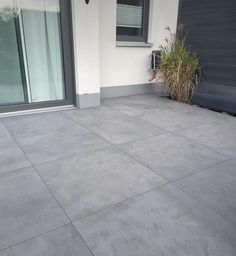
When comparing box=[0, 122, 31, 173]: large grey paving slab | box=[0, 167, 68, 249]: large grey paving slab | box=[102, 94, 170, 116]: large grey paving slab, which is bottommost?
box=[0, 167, 68, 249]: large grey paving slab

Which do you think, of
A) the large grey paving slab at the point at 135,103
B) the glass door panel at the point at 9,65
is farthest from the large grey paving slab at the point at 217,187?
the glass door panel at the point at 9,65

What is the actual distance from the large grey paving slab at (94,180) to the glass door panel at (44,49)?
173 cm

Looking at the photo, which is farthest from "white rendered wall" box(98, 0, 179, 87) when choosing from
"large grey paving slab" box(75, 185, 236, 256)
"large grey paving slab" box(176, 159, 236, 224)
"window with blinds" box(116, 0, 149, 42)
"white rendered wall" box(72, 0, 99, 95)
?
"large grey paving slab" box(75, 185, 236, 256)

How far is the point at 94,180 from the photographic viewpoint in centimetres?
179

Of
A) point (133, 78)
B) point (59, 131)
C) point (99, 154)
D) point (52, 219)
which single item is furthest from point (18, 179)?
point (133, 78)

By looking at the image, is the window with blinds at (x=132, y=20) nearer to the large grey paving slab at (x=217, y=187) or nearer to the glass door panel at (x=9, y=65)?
the glass door panel at (x=9, y=65)

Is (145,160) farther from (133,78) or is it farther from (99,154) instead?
(133,78)

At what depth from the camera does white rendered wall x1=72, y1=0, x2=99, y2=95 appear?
3.28 metres

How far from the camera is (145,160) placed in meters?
2.11

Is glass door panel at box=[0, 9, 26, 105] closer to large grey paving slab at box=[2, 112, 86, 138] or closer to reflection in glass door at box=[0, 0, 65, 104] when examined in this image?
reflection in glass door at box=[0, 0, 65, 104]

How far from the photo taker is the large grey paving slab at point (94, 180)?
1555 millimetres

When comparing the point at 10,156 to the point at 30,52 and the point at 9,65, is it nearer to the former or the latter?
the point at 9,65

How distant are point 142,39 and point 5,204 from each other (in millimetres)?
3894

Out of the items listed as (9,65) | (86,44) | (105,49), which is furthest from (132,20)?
(9,65)
